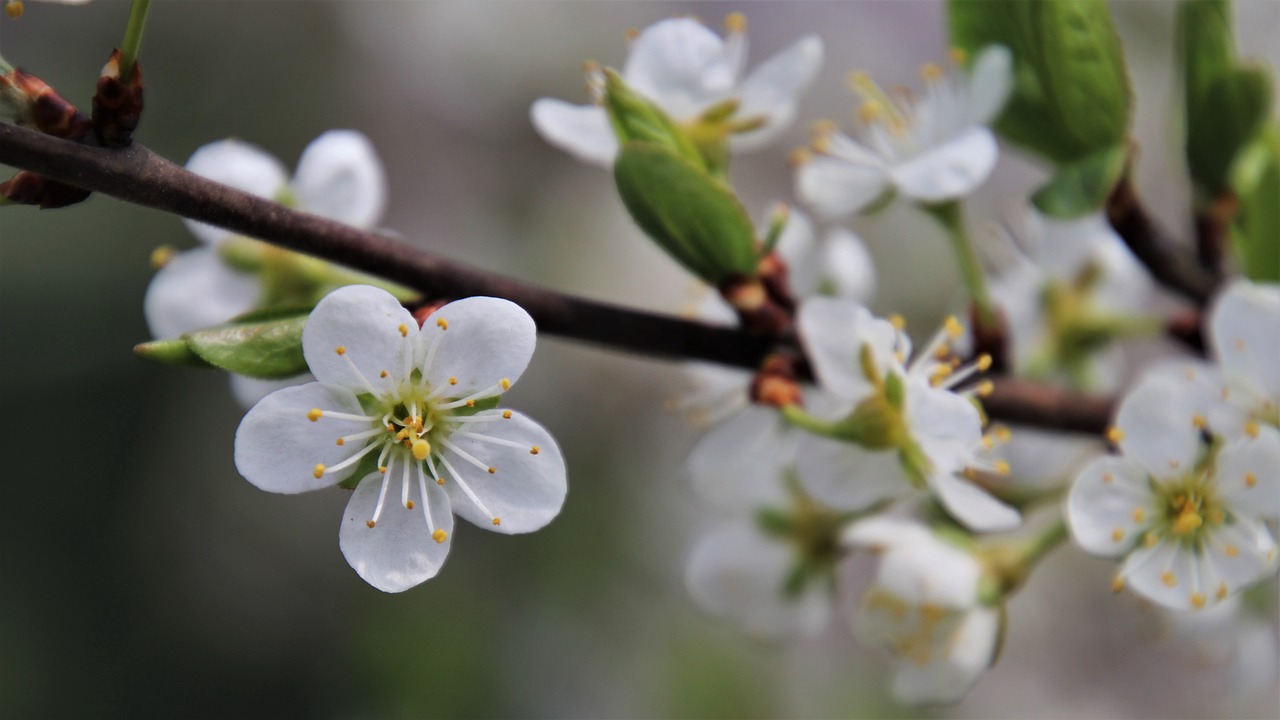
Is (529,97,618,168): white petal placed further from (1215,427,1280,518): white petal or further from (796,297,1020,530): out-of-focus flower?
(1215,427,1280,518): white petal

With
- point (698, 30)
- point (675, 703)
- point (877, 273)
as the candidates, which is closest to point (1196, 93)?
point (698, 30)

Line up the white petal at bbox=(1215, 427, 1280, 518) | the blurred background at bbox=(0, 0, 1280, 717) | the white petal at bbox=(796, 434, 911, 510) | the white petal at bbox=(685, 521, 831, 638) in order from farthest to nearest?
the blurred background at bbox=(0, 0, 1280, 717), the white petal at bbox=(685, 521, 831, 638), the white petal at bbox=(796, 434, 911, 510), the white petal at bbox=(1215, 427, 1280, 518)

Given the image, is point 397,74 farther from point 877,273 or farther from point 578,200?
point 877,273

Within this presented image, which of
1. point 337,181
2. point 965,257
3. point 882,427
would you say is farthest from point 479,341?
point 965,257

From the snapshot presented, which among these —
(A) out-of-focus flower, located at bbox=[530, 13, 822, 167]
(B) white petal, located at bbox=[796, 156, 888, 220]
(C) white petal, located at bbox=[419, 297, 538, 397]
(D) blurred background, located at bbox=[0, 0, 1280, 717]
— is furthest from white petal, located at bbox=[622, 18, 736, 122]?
(D) blurred background, located at bbox=[0, 0, 1280, 717]

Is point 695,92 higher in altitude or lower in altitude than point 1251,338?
higher

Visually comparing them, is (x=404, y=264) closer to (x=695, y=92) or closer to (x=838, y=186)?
(x=695, y=92)
